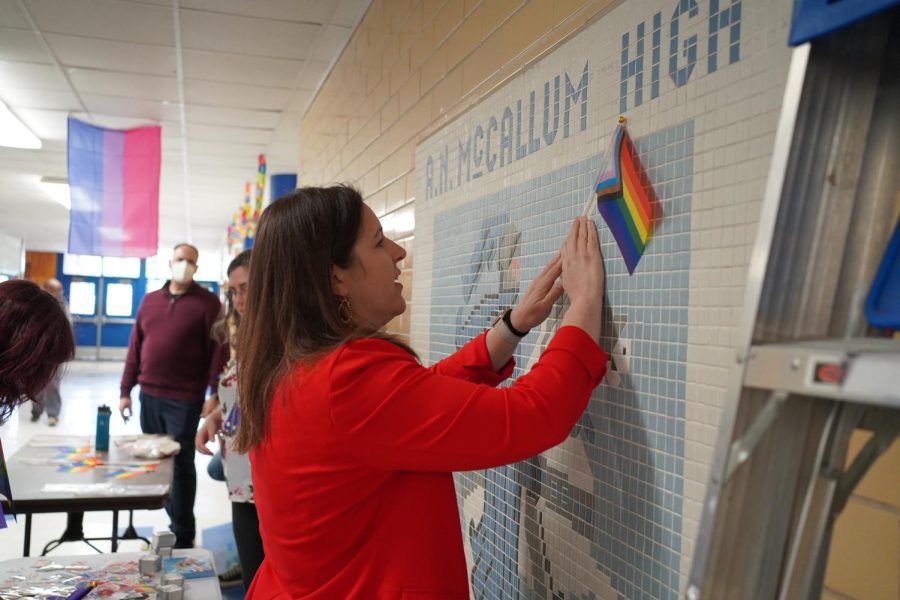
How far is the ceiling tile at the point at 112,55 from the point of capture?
4457 mm

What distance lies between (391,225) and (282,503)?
5.68ft

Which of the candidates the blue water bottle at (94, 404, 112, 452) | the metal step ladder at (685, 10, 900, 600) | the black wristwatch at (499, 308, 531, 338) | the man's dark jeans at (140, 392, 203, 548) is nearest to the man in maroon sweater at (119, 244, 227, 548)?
the man's dark jeans at (140, 392, 203, 548)

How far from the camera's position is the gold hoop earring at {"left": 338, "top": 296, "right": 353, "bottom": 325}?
141 cm

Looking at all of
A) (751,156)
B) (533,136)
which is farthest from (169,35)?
(751,156)

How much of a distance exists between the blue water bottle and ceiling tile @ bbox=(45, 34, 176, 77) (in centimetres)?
223

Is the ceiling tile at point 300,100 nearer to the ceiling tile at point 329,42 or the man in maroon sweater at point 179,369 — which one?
the ceiling tile at point 329,42

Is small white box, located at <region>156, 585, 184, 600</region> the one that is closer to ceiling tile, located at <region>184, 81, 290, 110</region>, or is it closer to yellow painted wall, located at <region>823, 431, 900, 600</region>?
yellow painted wall, located at <region>823, 431, 900, 600</region>

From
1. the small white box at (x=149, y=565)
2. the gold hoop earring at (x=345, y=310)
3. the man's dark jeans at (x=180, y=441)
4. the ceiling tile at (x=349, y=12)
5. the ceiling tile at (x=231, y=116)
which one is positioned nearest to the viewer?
the gold hoop earring at (x=345, y=310)

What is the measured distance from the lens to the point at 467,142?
6.75 feet

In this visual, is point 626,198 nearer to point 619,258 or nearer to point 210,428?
point 619,258

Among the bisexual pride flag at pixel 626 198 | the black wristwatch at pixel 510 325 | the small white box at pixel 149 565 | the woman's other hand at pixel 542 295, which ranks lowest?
the small white box at pixel 149 565

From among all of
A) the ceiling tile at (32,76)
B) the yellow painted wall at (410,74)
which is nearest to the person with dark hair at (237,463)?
the yellow painted wall at (410,74)

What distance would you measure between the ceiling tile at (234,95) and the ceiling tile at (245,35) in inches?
28.8

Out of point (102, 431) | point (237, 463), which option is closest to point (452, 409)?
point (237, 463)
